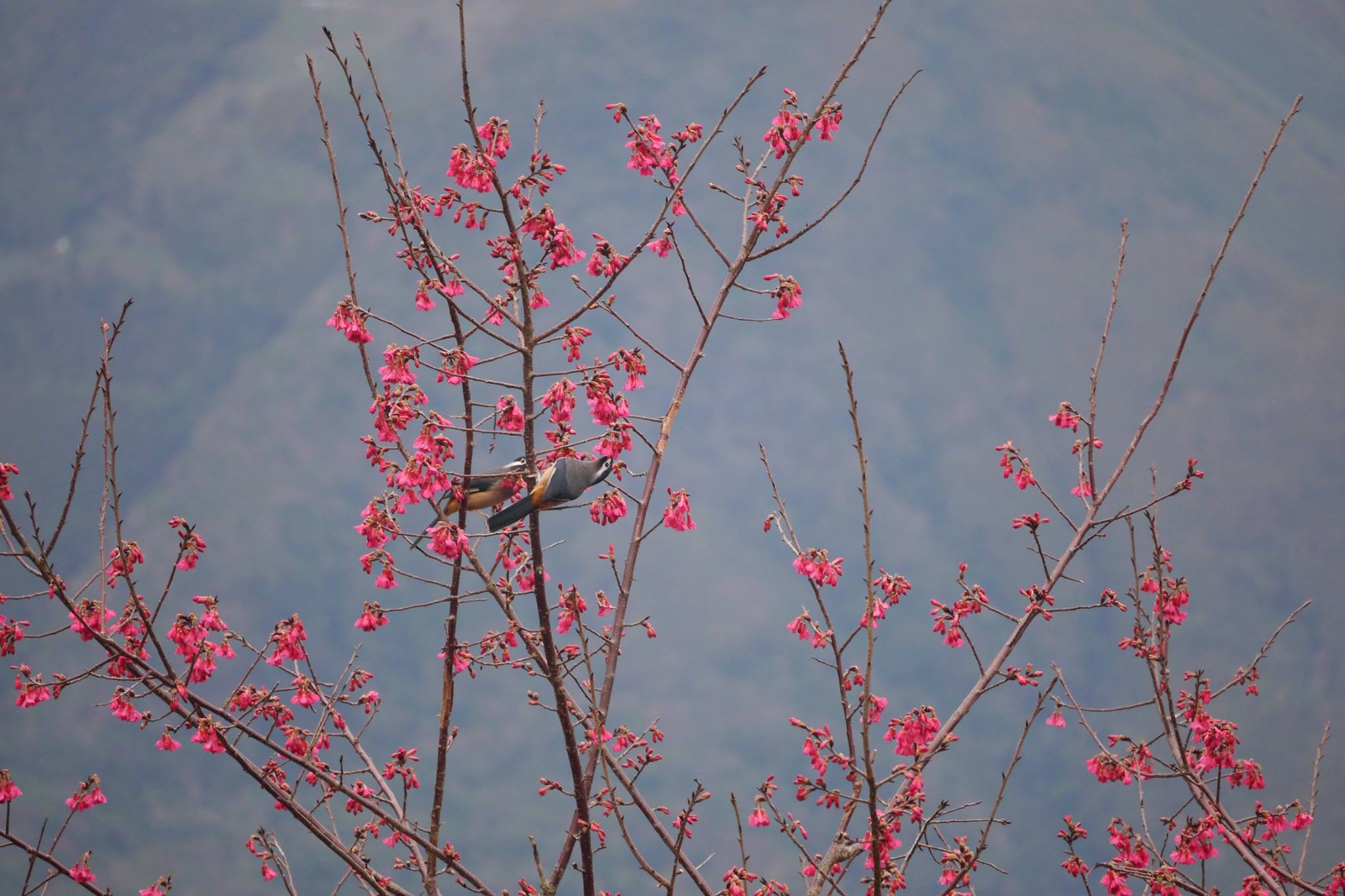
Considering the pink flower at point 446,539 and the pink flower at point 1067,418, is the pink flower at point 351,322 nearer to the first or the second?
the pink flower at point 446,539

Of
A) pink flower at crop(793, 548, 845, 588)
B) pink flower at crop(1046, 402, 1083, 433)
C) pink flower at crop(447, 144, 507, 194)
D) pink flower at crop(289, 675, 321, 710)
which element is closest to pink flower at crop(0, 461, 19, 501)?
pink flower at crop(289, 675, 321, 710)

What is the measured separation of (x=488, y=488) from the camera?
7.41ft

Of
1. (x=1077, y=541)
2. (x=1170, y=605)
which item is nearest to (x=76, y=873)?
(x=1077, y=541)

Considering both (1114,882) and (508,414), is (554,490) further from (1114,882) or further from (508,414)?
(1114,882)

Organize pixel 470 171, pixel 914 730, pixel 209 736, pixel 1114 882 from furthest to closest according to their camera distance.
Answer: pixel 1114 882 → pixel 914 730 → pixel 470 171 → pixel 209 736

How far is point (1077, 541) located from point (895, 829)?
88 centimetres

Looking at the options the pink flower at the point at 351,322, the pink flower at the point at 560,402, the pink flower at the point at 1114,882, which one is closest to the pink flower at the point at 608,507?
the pink flower at the point at 560,402

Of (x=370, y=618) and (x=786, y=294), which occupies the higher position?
(x=786, y=294)

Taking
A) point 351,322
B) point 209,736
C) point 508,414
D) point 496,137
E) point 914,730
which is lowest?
point 209,736

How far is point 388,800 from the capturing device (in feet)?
8.73

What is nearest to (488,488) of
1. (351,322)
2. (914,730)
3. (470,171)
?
(351,322)

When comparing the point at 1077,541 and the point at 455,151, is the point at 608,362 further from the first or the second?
the point at 1077,541

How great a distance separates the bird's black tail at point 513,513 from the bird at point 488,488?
7 cm

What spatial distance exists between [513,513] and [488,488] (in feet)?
0.38
